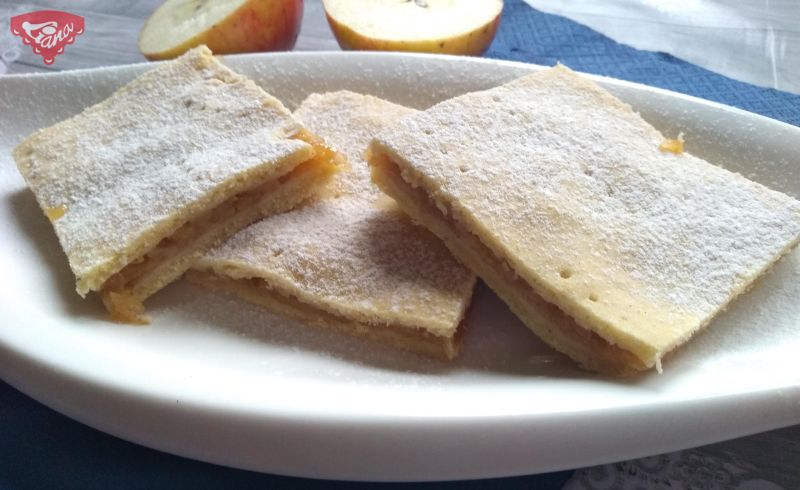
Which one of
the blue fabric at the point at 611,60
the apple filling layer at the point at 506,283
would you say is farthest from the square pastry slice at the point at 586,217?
the blue fabric at the point at 611,60

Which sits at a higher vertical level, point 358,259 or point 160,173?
point 358,259

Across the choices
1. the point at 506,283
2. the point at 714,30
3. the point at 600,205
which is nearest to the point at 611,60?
the point at 714,30

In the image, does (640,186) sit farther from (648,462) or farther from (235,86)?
(235,86)

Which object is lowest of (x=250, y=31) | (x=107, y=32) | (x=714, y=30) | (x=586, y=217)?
(x=107, y=32)

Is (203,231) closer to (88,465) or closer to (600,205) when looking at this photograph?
(88,465)

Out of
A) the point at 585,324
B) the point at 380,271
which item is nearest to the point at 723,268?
the point at 585,324

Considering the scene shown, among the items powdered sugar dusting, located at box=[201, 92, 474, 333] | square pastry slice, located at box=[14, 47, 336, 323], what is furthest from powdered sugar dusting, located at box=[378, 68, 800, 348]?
square pastry slice, located at box=[14, 47, 336, 323]
